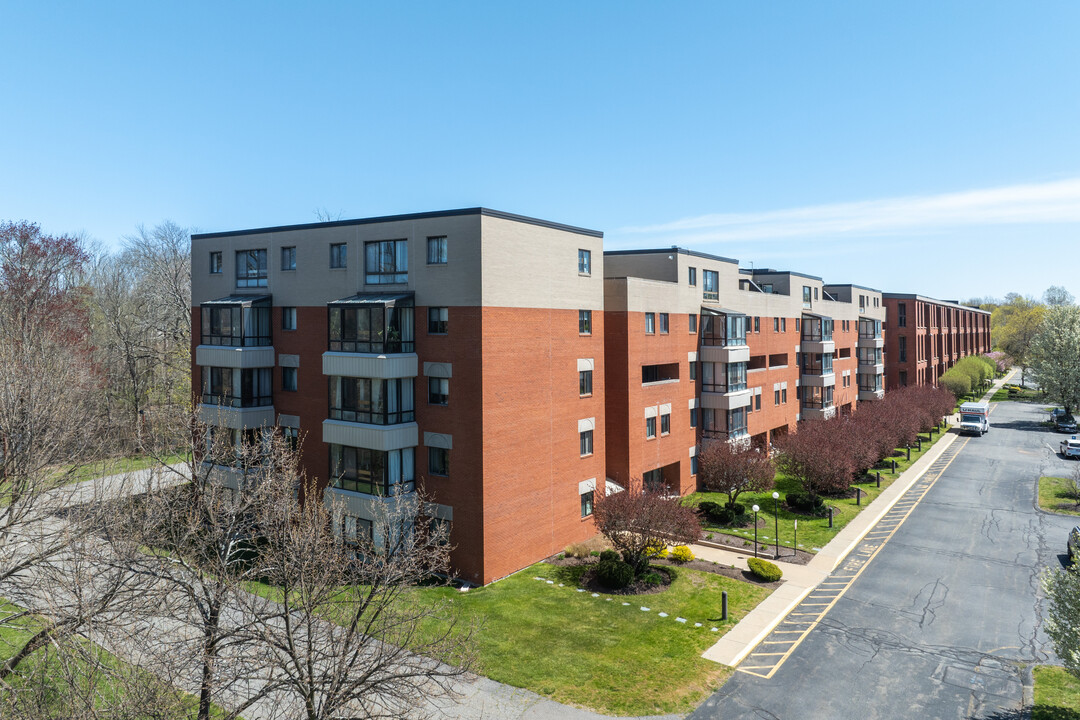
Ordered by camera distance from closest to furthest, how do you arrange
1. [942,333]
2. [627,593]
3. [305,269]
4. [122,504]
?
[122,504] < [627,593] < [305,269] < [942,333]

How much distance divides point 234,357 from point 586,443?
19.3 meters

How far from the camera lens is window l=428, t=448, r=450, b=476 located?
1111 inches

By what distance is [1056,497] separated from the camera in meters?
42.1

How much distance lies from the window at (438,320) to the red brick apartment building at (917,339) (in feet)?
240

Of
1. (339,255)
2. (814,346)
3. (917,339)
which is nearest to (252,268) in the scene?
(339,255)

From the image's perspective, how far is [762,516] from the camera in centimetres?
3909

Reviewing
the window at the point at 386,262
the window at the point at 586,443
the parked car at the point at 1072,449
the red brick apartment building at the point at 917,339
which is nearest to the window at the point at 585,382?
the window at the point at 586,443

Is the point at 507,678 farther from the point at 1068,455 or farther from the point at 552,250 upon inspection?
the point at 1068,455

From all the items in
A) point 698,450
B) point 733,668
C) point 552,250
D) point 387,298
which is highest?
point 552,250

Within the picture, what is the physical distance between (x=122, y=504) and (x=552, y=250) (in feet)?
65.8

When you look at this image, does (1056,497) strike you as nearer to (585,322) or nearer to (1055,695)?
(1055,695)

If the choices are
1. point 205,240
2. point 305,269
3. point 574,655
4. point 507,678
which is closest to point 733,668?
point 574,655

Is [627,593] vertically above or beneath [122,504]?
beneath

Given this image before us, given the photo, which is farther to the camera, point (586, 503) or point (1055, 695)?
point (586, 503)
